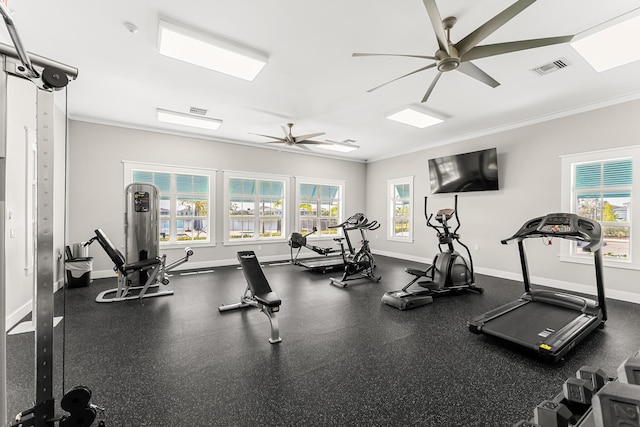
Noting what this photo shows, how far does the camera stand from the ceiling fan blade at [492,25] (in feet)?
6.23

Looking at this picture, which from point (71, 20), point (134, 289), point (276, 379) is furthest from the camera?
point (134, 289)

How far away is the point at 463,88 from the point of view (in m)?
4.08

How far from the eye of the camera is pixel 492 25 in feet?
6.84

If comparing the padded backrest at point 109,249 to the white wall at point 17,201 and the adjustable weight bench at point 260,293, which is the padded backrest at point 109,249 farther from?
the adjustable weight bench at point 260,293

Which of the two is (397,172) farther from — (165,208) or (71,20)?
(71,20)

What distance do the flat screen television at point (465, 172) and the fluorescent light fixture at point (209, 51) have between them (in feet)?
16.4

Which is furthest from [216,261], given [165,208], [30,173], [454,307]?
[454,307]

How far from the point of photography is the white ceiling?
2.52 meters

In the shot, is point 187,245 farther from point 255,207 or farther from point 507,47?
point 507,47

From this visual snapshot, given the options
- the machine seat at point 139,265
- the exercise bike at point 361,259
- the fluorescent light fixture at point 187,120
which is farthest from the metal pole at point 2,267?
the exercise bike at point 361,259

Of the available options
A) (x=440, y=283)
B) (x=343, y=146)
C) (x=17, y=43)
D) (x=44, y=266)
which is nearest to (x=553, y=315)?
(x=440, y=283)

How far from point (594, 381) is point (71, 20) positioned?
496 cm

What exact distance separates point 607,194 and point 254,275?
19.1 ft

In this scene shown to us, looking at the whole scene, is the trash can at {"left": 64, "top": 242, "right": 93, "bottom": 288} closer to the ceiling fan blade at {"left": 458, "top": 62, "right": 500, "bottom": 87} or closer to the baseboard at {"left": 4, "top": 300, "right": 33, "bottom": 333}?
the baseboard at {"left": 4, "top": 300, "right": 33, "bottom": 333}
